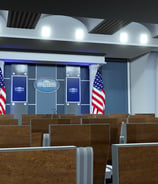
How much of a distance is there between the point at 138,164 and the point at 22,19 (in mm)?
8820

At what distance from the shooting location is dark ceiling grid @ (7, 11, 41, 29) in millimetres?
8875

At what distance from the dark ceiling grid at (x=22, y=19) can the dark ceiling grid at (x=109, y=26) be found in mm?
2336

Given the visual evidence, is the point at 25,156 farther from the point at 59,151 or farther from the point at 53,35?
the point at 53,35

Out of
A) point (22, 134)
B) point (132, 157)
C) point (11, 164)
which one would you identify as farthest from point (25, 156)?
point (22, 134)

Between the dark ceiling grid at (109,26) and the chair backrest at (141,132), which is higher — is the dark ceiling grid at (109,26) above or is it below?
above

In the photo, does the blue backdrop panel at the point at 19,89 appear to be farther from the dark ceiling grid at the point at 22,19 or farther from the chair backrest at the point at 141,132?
the chair backrest at the point at 141,132

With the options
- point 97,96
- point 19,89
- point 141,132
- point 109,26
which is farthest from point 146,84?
point 141,132

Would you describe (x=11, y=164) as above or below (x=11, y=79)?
below

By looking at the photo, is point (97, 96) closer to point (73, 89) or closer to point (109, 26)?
point (73, 89)

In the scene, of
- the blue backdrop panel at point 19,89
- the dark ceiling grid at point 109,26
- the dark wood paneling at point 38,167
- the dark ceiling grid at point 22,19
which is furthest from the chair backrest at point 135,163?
the blue backdrop panel at point 19,89

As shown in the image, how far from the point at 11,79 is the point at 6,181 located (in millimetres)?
11918

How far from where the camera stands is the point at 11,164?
4.06ft

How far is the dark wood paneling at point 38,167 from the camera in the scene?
1.24 m

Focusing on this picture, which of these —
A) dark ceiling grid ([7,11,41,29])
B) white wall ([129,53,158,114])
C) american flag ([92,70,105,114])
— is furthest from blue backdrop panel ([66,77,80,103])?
dark ceiling grid ([7,11,41,29])
